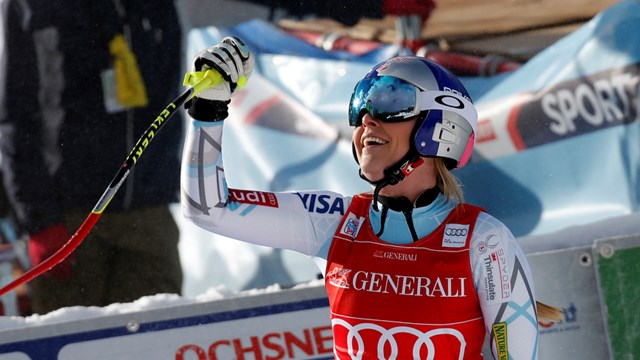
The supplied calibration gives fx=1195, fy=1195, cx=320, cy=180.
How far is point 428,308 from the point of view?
3.42 m

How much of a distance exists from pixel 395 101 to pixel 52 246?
7.83ft

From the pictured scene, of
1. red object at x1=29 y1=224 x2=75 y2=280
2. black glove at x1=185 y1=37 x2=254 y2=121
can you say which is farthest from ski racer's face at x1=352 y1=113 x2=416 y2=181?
red object at x1=29 y1=224 x2=75 y2=280

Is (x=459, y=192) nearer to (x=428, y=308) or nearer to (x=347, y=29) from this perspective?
(x=428, y=308)

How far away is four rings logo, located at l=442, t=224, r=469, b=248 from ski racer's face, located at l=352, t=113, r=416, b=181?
0.26 metres

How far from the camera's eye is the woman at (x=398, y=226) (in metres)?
3.42

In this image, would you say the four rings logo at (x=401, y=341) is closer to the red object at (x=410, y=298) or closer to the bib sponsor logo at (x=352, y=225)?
A: the red object at (x=410, y=298)

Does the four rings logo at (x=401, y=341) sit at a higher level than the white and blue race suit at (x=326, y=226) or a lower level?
lower

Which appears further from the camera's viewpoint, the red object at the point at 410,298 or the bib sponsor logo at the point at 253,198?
the bib sponsor logo at the point at 253,198

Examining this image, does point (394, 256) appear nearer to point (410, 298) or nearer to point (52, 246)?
point (410, 298)

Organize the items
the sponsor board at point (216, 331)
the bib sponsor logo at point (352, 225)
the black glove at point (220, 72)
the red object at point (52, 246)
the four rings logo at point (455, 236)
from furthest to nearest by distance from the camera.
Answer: the red object at point (52, 246)
the sponsor board at point (216, 331)
the bib sponsor logo at point (352, 225)
the four rings logo at point (455, 236)
the black glove at point (220, 72)

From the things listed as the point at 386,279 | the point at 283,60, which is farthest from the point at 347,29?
the point at 386,279

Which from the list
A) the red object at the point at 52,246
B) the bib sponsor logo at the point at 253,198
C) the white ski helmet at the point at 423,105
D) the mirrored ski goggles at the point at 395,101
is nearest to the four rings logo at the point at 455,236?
the white ski helmet at the point at 423,105

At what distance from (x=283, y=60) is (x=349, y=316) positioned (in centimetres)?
253

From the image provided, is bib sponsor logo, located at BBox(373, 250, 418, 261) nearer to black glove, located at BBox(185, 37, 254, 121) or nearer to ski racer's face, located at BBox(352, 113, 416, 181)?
ski racer's face, located at BBox(352, 113, 416, 181)
